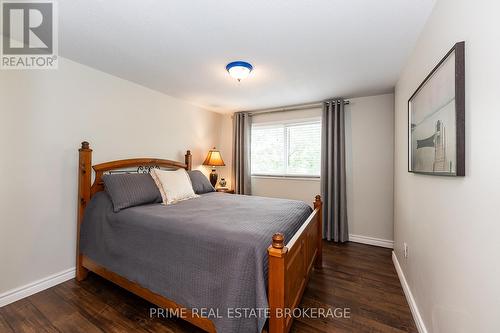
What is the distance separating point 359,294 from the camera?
204 cm

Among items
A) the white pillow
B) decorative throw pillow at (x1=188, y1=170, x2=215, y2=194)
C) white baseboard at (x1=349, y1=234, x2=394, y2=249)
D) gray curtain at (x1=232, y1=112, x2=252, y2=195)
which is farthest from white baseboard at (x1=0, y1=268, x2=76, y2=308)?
white baseboard at (x1=349, y1=234, x2=394, y2=249)

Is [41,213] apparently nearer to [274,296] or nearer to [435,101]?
[274,296]

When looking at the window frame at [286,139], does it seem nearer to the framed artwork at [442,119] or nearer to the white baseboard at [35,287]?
the framed artwork at [442,119]

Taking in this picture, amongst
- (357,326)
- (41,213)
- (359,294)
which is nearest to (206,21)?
(41,213)

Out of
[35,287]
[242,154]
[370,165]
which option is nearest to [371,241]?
[370,165]

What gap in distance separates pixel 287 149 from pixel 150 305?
9.82ft

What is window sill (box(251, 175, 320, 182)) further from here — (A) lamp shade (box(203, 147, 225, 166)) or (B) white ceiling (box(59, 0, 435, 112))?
(B) white ceiling (box(59, 0, 435, 112))

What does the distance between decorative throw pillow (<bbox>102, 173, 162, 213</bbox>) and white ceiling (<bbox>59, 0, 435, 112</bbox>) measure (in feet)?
4.04

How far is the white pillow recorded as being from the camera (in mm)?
2469

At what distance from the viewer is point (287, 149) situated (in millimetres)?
3957

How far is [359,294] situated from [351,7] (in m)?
2.36

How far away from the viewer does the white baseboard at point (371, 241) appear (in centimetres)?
315

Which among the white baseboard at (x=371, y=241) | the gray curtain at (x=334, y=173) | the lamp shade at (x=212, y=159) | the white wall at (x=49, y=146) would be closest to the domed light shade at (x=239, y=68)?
the white wall at (x=49, y=146)

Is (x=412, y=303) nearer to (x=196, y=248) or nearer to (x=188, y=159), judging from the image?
(x=196, y=248)
